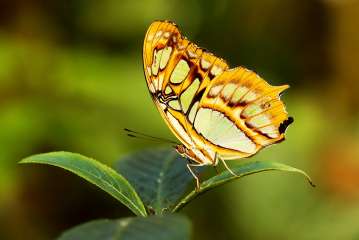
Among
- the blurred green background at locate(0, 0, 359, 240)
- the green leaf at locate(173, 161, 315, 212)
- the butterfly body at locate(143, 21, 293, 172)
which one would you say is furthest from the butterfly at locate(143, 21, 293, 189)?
the blurred green background at locate(0, 0, 359, 240)

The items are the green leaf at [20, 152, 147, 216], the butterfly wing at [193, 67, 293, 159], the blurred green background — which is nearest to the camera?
the green leaf at [20, 152, 147, 216]

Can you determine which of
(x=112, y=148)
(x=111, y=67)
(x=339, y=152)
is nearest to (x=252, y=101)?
(x=112, y=148)

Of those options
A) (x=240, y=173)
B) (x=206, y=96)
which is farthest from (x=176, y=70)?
(x=240, y=173)

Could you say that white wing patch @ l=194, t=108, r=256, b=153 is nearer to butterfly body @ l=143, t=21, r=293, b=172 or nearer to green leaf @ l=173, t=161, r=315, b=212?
butterfly body @ l=143, t=21, r=293, b=172

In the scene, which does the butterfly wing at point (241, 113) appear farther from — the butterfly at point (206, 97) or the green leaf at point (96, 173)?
the green leaf at point (96, 173)

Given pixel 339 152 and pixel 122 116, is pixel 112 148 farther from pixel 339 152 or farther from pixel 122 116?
pixel 339 152

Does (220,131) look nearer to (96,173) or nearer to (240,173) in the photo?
(240,173)
